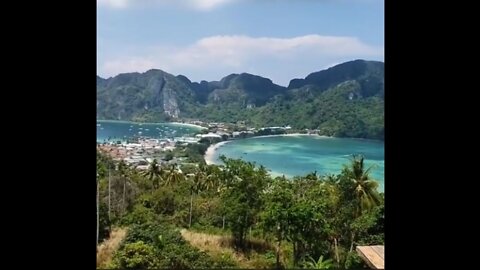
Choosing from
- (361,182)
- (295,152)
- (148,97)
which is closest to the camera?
(361,182)

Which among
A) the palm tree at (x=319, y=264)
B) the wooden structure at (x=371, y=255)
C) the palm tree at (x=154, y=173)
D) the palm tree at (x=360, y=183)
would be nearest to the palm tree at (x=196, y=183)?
the palm tree at (x=154, y=173)

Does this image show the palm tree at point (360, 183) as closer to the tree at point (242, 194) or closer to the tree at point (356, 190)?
the tree at point (356, 190)

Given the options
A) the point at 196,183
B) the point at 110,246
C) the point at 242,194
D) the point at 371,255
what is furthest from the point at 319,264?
the point at 110,246

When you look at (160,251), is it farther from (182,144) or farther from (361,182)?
(361,182)

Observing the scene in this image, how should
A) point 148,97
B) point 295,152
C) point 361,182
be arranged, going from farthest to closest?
point 148,97
point 295,152
point 361,182

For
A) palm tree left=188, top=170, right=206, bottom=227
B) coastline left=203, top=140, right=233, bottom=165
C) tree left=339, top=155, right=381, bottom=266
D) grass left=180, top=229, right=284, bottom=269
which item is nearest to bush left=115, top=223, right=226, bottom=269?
grass left=180, top=229, right=284, bottom=269

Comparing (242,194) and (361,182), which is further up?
(361,182)

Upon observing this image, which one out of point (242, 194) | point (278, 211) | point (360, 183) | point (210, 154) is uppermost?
point (210, 154)
